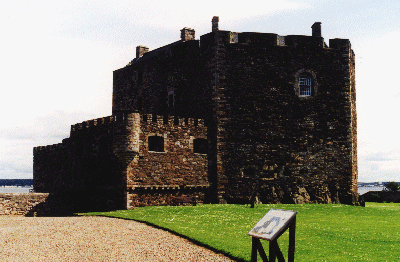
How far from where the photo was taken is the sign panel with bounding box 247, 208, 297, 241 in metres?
8.16

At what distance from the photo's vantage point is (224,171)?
25.9 metres

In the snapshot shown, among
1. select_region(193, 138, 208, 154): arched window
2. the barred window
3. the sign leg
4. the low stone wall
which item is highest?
the barred window

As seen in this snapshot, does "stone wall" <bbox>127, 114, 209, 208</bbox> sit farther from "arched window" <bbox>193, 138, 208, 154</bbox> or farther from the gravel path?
the gravel path

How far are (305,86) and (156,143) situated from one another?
1084cm

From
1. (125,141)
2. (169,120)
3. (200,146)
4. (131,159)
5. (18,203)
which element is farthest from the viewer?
(200,146)

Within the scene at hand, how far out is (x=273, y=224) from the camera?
8516 millimetres

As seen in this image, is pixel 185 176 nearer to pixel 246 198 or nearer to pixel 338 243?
pixel 246 198

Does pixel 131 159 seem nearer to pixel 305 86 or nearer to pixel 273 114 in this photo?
pixel 273 114

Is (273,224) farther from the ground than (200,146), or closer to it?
closer to it

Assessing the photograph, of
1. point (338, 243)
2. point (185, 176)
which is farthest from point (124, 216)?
point (338, 243)

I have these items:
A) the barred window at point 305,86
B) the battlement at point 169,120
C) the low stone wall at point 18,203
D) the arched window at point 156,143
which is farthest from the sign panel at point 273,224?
the barred window at point 305,86

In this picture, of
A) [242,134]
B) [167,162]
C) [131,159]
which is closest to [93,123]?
[131,159]

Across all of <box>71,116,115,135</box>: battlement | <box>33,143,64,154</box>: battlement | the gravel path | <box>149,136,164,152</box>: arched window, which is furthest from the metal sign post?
<box>33,143,64,154</box>: battlement

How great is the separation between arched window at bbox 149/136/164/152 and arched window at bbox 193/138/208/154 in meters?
2.81
